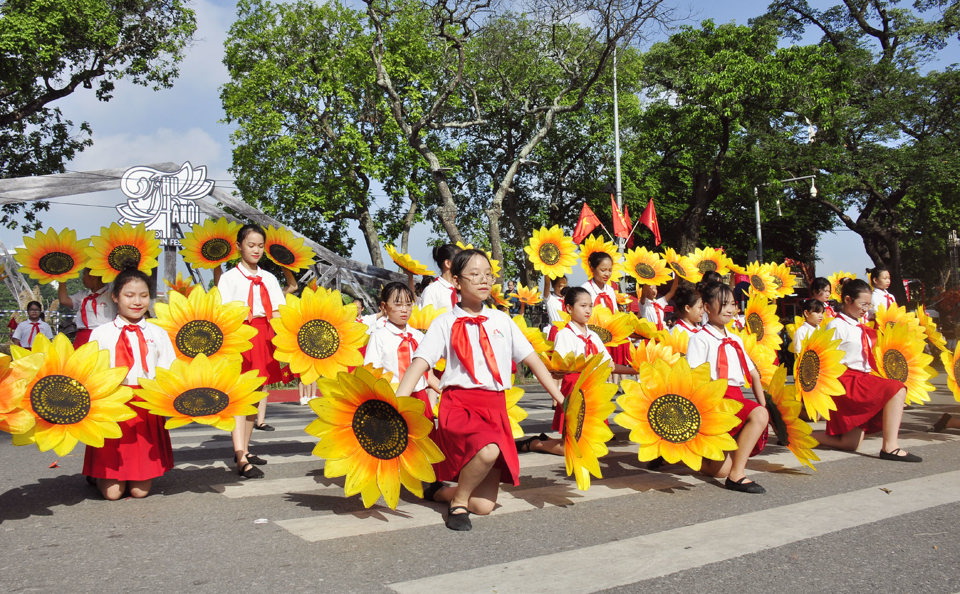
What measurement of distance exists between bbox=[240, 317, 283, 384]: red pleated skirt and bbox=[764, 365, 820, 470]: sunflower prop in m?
3.56

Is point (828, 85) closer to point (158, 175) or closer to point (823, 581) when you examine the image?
point (158, 175)

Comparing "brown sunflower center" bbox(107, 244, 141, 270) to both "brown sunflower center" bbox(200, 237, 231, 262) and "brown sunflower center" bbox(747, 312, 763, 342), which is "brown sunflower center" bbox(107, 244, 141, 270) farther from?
"brown sunflower center" bbox(747, 312, 763, 342)

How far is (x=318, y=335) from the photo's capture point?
548 centimetres

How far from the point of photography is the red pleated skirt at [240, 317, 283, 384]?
5.91m

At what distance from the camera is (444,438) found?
14.3 ft

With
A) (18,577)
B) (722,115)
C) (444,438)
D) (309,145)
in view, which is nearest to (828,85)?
(722,115)

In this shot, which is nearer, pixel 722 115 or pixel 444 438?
pixel 444 438

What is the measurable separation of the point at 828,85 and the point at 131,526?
83.4 ft

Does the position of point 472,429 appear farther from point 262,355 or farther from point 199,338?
point 262,355

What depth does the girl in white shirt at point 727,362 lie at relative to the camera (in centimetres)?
523

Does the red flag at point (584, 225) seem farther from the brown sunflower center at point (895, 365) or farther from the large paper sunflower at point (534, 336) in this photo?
the large paper sunflower at point (534, 336)

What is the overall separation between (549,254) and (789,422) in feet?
12.3

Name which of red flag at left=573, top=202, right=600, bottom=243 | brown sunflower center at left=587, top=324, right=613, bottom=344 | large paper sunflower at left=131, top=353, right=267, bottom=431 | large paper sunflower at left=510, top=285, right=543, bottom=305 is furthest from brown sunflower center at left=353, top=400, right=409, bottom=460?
red flag at left=573, top=202, right=600, bottom=243

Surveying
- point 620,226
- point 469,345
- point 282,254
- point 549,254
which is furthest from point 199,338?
point 620,226
